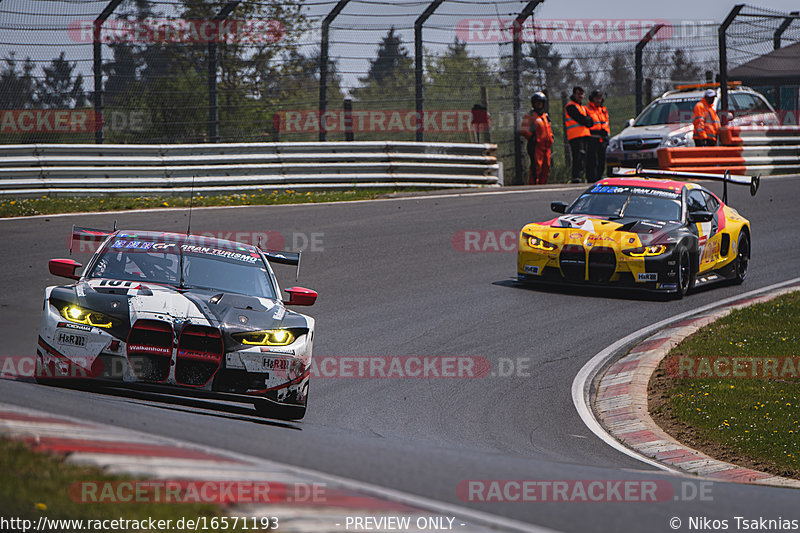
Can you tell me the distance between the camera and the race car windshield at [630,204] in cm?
1381

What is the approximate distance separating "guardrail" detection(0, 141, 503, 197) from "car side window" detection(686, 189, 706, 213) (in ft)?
23.9

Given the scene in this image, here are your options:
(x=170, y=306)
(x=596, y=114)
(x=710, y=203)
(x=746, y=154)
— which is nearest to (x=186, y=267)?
(x=170, y=306)

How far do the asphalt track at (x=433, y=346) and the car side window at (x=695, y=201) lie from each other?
3.93 feet

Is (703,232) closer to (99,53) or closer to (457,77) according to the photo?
(457,77)

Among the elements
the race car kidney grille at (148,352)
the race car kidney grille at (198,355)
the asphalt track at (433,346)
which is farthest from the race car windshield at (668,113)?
the race car kidney grille at (148,352)

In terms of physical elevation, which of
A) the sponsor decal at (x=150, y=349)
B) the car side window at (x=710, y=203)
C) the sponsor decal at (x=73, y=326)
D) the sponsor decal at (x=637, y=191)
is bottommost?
the sponsor decal at (x=150, y=349)

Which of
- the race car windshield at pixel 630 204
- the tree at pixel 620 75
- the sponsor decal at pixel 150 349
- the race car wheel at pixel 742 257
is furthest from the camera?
the tree at pixel 620 75

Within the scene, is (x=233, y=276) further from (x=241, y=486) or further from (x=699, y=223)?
(x=699, y=223)

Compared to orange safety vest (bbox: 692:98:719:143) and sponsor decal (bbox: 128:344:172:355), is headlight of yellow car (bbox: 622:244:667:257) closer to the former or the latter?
sponsor decal (bbox: 128:344:172:355)

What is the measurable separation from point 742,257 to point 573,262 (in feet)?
10.8

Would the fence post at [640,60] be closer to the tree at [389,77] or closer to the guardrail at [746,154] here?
the guardrail at [746,154]

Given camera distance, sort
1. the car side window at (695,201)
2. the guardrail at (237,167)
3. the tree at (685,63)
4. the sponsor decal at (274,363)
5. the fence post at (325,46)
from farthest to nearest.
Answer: the tree at (685,63), the fence post at (325,46), the guardrail at (237,167), the car side window at (695,201), the sponsor decal at (274,363)

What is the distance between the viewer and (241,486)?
415 centimetres

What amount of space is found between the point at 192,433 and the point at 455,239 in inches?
437
